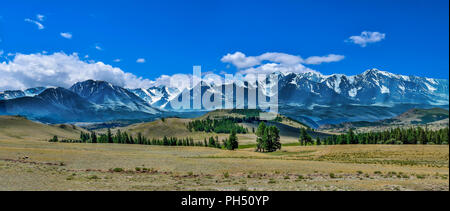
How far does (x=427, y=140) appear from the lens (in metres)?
136

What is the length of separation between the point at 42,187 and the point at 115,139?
178 meters

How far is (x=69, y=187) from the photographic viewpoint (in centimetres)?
2331
